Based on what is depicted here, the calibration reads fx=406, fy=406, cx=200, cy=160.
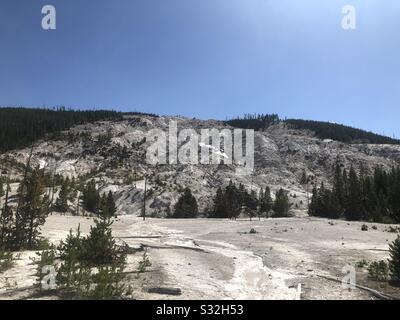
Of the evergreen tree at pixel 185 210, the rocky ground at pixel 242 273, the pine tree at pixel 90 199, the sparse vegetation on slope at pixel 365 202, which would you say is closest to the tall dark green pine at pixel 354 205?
the sparse vegetation on slope at pixel 365 202

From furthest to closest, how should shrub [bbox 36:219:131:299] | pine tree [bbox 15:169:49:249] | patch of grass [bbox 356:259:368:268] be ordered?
pine tree [bbox 15:169:49:249], patch of grass [bbox 356:259:368:268], shrub [bbox 36:219:131:299]

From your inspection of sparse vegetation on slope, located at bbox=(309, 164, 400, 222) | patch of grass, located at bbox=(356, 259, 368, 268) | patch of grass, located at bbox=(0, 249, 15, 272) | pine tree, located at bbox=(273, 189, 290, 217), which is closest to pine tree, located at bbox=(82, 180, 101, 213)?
pine tree, located at bbox=(273, 189, 290, 217)

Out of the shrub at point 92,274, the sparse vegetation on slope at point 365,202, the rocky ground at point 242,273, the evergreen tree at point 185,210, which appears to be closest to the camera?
the shrub at point 92,274

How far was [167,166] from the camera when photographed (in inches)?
6038

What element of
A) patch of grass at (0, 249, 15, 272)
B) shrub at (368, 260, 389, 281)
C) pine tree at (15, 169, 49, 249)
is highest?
pine tree at (15, 169, 49, 249)

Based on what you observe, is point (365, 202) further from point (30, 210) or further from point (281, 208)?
point (30, 210)

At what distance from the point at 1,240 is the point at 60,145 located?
513 feet

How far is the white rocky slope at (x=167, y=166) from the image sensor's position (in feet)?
353

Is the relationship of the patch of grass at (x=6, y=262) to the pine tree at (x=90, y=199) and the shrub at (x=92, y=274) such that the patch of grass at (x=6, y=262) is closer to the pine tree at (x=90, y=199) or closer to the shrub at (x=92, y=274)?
the shrub at (x=92, y=274)

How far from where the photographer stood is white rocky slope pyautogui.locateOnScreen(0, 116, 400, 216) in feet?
353

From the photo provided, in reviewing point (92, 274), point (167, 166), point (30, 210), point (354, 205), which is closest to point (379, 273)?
point (92, 274)

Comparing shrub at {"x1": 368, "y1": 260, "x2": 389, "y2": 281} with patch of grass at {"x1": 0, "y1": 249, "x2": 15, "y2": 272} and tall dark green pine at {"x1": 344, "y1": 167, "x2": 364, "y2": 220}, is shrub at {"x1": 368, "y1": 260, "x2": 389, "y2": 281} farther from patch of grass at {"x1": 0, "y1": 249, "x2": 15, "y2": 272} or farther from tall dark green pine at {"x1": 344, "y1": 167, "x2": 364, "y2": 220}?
tall dark green pine at {"x1": 344, "y1": 167, "x2": 364, "y2": 220}
